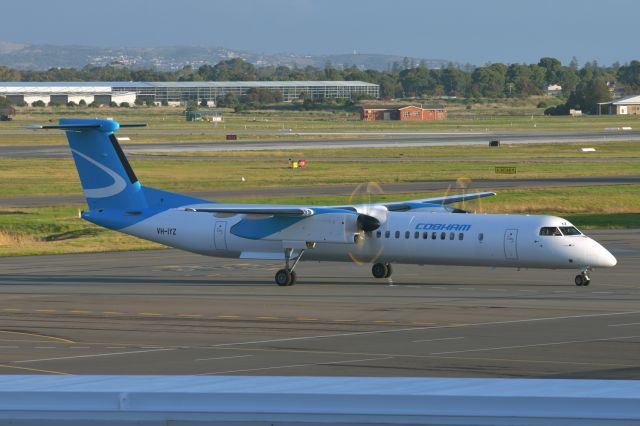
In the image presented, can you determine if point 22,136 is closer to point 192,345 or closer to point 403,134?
point 403,134

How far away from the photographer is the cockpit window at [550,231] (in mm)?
34703

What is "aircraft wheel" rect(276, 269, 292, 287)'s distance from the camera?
37219 millimetres

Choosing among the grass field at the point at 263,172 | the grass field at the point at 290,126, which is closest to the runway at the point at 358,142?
the grass field at the point at 290,126

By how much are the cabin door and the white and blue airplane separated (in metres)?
0.03

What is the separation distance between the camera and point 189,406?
6582mm

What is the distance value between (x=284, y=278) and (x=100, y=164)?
8.21 metres

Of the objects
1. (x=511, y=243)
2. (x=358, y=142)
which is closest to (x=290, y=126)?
(x=358, y=142)

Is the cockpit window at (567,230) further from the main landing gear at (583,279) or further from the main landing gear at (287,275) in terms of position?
the main landing gear at (287,275)

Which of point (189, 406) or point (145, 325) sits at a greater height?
point (189, 406)

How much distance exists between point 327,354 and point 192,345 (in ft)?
11.4

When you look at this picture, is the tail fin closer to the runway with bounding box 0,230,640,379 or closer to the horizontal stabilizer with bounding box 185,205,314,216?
the runway with bounding box 0,230,640,379

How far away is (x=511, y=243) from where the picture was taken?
34.8 meters

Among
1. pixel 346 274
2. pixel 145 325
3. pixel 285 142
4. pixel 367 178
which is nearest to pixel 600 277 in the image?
pixel 346 274

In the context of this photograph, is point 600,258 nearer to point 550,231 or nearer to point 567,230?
point 567,230
